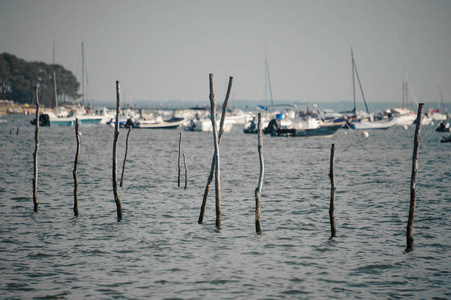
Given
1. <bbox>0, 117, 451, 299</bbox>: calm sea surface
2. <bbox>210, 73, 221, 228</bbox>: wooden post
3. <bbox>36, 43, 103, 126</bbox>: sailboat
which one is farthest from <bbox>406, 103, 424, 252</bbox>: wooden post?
<bbox>36, 43, 103, 126</bbox>: sailboat

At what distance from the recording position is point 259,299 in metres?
10.5

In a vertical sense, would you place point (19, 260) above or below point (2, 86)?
below

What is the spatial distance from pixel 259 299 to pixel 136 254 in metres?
4.32

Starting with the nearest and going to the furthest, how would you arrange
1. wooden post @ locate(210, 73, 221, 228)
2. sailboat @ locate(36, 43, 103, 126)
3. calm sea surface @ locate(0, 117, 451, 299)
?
calm sea surface @ locate(0, 117, 451, 299), wooden post @ locate(210, 73, 221, 228), sailboat @ locate(36, 43, 103, 126)

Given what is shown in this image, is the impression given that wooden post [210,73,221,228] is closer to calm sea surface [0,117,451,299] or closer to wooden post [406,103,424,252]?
calm sea surface [0,117,451,299]

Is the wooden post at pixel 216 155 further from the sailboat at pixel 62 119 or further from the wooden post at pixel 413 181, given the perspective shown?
the sailboat at pixel 62 119

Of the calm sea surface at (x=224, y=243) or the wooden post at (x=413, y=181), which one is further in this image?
the wooden post at (x=413, y=181)

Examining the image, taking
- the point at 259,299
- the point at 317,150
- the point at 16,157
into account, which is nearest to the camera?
the point at 259,299

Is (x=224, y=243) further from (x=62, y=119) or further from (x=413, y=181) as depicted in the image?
(x=62, y=119)

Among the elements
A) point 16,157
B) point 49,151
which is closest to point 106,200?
point 16,157

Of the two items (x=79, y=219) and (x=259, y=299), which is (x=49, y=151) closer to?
(x=79, y=219)

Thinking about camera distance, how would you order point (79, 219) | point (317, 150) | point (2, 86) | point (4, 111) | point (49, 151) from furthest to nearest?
point (2, 86) < point (4, 111) < point (317, 150) < point (49, 151) < point (79, 219)

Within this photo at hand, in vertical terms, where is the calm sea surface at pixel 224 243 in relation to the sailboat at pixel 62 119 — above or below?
below

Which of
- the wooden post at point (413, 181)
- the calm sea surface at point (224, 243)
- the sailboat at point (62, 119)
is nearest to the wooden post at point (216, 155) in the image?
the calm sea surface at point (224, 243)
